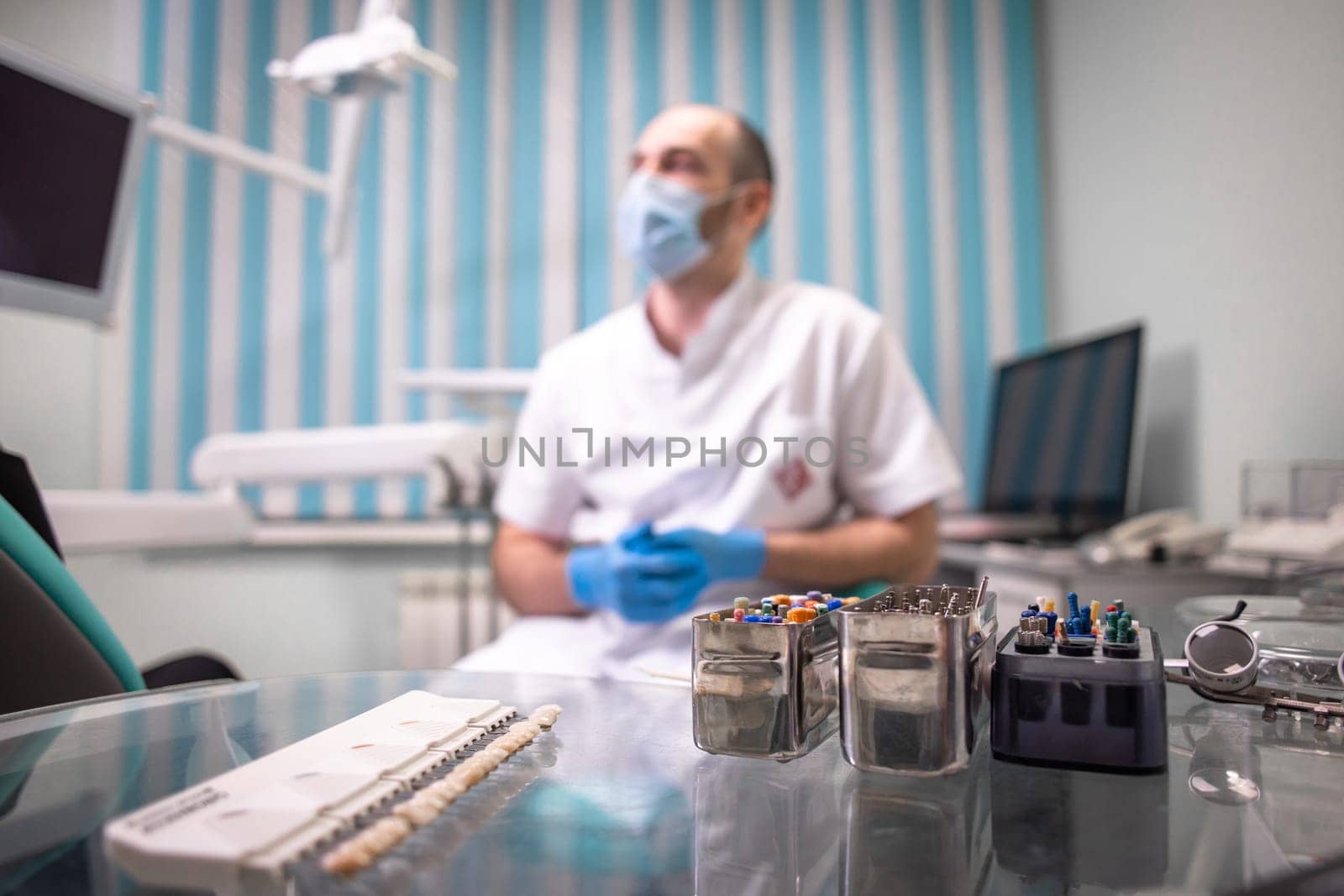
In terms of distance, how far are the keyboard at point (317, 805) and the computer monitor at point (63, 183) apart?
1.40 meters

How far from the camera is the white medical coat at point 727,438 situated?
160cm

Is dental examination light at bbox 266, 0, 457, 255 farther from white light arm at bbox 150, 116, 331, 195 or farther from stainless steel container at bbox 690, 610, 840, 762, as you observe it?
stainless steel container at bbox 690, 610, 840, 762

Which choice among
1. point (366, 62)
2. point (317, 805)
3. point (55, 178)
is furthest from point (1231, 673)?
point (55, 178)

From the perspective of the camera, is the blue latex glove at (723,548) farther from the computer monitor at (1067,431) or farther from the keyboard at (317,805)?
the computer monitor at (1067,431)

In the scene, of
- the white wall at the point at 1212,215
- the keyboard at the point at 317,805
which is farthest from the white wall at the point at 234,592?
the keyboard at the point at 317,805

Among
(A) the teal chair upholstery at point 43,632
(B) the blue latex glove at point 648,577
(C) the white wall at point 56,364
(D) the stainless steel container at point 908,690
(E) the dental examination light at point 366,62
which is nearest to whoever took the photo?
(D) the stainless steel container at point 908,690

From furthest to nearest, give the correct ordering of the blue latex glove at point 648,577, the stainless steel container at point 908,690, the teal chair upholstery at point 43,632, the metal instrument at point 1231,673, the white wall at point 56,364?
the white wall at point 56,364
the blue latex glove at point 648,577
the teal chair upholstery at point 43,632
the metal instrument at point 1231,673
the stainless steel container at point 908,690

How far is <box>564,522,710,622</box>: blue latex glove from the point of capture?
1373 millimetres

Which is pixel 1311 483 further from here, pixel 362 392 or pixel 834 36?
pixel 362 392

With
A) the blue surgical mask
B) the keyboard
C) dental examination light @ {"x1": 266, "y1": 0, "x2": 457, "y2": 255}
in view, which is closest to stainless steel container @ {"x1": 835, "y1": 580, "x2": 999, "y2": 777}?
the keyboard

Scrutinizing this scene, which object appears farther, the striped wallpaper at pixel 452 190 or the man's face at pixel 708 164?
the striped wallpaper at pixel 452 190

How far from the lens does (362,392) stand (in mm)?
2803

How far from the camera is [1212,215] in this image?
6.14 ft

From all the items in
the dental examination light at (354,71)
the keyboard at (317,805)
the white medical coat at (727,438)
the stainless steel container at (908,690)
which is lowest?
the keyboard at (317,805)
